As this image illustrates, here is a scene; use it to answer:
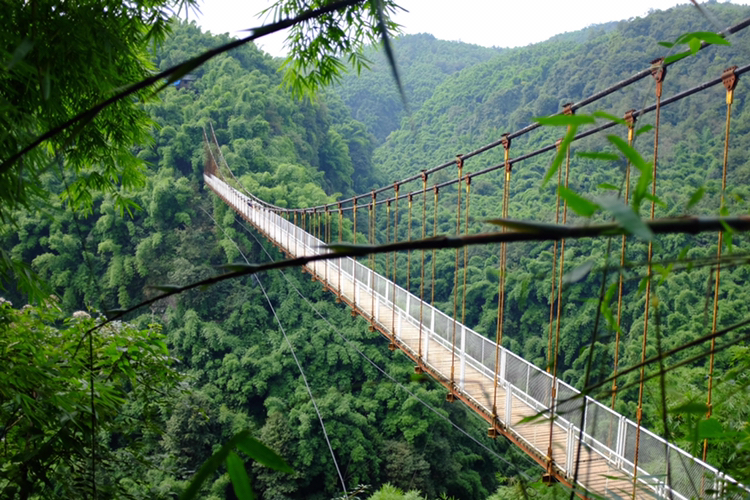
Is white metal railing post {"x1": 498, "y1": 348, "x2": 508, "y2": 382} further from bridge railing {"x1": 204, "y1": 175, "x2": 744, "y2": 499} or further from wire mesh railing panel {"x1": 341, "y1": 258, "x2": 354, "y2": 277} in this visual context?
wire mesh railing panel {"x1": 341, "y1": 258, "x2": 354, "y2": 277}

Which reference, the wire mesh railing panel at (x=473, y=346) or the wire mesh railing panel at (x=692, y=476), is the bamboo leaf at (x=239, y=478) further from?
Result: the wire mesh railing panel at (x=473, y=346)

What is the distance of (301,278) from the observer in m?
15.2

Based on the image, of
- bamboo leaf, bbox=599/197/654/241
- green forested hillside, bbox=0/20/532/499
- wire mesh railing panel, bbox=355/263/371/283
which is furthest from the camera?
green forested hillside, bbox=0/20/532/499

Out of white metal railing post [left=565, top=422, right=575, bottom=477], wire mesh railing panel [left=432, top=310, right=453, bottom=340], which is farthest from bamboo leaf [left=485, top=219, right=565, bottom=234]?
wire mesh railing panel [left=432, top=310, right=453, bottom=340]

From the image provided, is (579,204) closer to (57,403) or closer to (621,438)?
(57,403)

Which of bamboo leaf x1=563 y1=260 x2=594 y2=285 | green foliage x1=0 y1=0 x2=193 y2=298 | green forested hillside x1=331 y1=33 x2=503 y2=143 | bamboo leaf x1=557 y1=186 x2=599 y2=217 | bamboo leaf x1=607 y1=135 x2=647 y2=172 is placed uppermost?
green forested hillside x1=331 y1=33 x2=503 y2=143

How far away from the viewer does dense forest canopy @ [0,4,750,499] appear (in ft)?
19.2

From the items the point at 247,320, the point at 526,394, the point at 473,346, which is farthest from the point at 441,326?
the point at 247,320

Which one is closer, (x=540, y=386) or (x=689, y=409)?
(x=689, y=409)

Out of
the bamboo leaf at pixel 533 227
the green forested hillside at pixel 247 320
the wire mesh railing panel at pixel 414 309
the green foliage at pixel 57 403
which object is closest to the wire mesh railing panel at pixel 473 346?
the wire mesh railing panel at pixel 414 309

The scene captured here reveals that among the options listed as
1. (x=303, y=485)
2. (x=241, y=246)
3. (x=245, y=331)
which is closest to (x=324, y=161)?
(x=241, y=246)

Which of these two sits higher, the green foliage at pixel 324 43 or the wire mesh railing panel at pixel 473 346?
the green foliage at pixel 324 43

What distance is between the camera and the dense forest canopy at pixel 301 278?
5846 mm

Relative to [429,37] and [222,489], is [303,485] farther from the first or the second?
[429,37]
